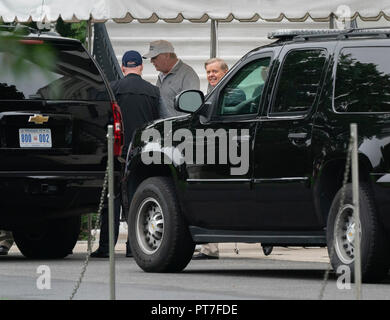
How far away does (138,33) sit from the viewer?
23.2 m

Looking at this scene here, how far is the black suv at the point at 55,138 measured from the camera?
15.1 meters

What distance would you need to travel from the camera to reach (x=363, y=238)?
1205 cm

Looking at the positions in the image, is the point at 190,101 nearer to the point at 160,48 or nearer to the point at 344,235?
the point at 344,235

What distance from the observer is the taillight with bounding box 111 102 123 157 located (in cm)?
1581

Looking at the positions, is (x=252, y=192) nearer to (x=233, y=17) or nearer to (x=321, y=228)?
(x=321, y=228)

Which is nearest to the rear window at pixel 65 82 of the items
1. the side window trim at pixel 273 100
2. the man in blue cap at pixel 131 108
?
the man in blue cap at pixel 131 108

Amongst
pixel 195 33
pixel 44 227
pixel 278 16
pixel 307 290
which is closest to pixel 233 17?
pixel 278 16

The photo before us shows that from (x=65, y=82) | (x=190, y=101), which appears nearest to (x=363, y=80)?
(x=190, y=101)

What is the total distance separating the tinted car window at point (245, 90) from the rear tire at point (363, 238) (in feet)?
4.43

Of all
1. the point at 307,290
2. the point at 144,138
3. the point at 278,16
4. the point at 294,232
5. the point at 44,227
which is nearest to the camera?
the point at 307,290

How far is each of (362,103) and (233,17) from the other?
6000 mm

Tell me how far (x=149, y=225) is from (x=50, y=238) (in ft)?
8.88

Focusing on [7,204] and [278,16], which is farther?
[278,16]

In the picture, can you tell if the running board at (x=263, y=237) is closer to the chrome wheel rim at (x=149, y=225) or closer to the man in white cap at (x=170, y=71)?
the chrome wheel rim at (x=149, y=225)
